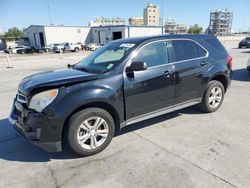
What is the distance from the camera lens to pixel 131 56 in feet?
11.8

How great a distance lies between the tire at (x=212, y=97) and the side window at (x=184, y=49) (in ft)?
2.68

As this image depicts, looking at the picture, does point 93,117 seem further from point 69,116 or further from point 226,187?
point 226,187

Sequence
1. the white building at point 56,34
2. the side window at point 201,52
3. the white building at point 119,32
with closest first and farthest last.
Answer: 1. the side window at point 201,52
2. the white building at point 119,32
3. the white building at point 56,34

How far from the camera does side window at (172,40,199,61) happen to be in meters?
4.16

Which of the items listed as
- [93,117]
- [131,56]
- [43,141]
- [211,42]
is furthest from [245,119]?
[43,141]

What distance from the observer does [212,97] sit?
15.9 feet

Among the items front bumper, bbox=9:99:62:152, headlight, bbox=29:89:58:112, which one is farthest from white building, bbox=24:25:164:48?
front bumper, bbox=9:99:62:152

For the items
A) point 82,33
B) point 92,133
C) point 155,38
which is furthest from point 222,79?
point 82,33

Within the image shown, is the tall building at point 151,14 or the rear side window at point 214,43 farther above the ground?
the tall building at point 151,14

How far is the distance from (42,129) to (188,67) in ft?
9.59

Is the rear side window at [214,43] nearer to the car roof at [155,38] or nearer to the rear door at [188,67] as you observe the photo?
the car roof at [155,38]

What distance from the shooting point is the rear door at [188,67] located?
13.5ft

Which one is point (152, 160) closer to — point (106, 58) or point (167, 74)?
point (167, 74)

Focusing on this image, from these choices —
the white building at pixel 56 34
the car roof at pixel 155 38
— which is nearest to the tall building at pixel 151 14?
the white building at pixel 56 34
